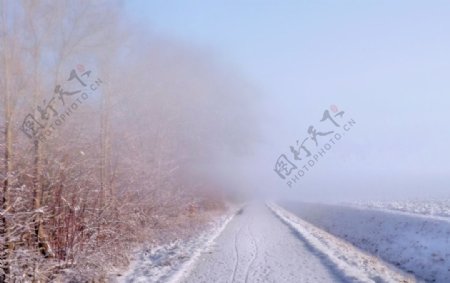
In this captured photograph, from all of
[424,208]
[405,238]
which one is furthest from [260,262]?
[424,208]

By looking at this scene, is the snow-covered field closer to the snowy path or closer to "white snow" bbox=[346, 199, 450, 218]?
"white snow" bbox=[346, 199, 450, 218]

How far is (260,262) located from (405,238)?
10960 mm

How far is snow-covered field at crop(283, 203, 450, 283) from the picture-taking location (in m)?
16.2

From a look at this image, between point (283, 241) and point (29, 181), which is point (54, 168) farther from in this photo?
point (283, 241)

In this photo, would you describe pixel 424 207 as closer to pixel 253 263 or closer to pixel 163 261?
pixel 253 263

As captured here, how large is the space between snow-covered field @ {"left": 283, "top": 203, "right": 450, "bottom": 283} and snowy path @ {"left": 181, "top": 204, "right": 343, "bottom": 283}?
4109 millimetres

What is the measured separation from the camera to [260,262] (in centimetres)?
1325

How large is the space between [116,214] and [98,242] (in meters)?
2.22

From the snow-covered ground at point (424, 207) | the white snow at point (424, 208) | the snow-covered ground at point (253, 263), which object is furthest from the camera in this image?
the snow-covered ground at point (424, 207)

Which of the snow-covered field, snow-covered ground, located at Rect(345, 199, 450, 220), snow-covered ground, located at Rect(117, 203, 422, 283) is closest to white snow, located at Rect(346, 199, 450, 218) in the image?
snow-covered ground, located at Rect(345, 199, 450, 220)

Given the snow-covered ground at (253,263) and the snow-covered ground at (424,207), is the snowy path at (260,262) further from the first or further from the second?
the snow-covered ground at (424,207)

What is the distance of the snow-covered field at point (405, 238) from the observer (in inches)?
638

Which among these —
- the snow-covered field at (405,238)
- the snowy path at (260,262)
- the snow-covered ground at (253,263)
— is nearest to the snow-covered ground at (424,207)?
the snow-covered field at (405,238)

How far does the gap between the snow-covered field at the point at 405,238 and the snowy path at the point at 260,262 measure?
4109mm
